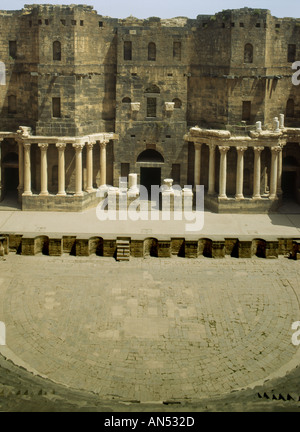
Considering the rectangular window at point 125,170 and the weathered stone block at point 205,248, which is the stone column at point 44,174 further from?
the weathered stone block at point 205,248

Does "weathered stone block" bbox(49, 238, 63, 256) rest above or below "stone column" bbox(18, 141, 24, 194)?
below

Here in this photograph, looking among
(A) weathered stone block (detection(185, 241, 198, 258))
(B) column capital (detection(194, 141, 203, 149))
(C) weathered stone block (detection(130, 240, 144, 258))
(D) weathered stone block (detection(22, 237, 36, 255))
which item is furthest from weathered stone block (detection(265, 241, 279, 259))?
(B) column capital (detection(194, 141, 203, 149))

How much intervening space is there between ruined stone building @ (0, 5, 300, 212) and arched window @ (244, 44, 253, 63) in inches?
2.5

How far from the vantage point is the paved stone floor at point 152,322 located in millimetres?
23266

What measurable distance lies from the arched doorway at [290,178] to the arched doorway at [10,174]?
Result: 733 inches

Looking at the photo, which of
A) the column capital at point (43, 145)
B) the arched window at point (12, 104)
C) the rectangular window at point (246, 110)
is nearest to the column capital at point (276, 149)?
the rectangular window at point (246, 110)

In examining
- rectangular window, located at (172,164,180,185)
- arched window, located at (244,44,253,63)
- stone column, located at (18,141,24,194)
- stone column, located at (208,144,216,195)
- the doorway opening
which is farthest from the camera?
the doorway opening

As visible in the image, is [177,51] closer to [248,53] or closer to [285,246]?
[248,53]

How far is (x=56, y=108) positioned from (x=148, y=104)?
6.41 m

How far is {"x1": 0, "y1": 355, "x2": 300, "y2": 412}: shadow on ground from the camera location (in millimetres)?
17984

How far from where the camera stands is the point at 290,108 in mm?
46500

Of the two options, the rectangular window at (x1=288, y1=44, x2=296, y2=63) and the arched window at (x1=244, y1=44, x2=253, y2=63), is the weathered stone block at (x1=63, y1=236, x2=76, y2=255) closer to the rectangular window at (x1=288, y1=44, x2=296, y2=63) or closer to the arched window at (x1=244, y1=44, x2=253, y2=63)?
the arched window at (x1=244, y1=44, x2=253, y2=63)

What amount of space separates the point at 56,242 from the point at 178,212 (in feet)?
40.1


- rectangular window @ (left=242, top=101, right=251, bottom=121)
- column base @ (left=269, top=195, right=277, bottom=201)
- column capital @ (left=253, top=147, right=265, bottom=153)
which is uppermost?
rectangular window @ (left=242, top=101, right=251, bottom=121)
